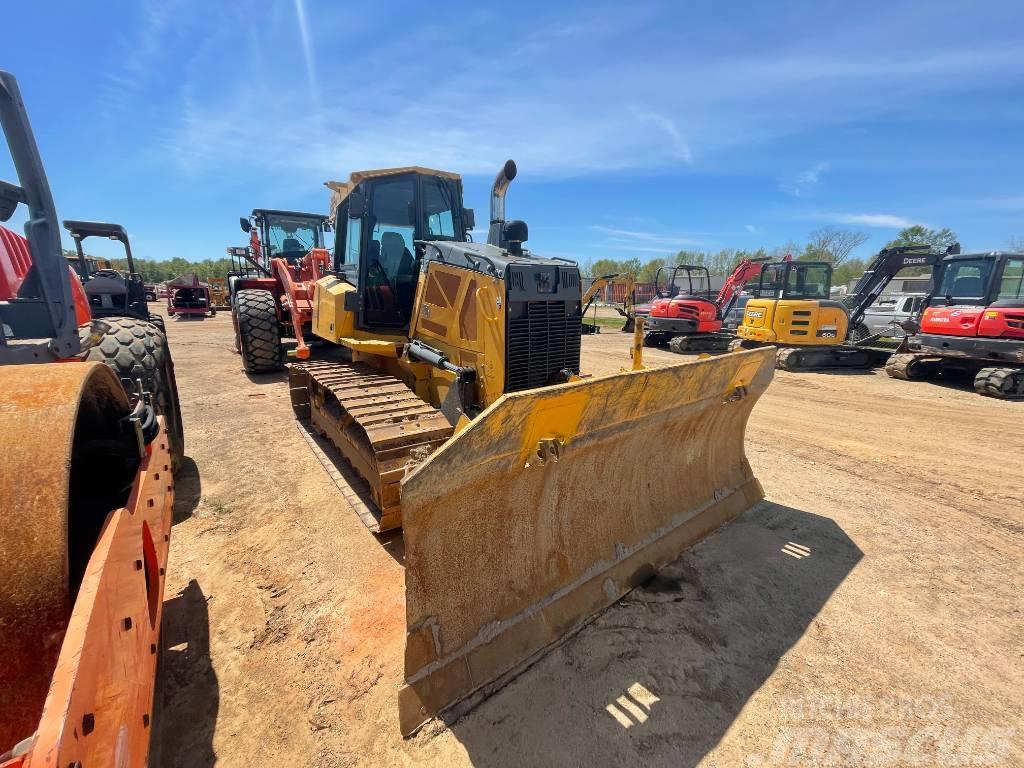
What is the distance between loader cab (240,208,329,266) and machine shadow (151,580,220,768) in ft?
33.8

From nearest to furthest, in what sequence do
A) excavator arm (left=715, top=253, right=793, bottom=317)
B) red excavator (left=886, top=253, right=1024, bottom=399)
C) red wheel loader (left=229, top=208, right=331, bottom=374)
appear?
red excavator (left=886, top=253, right=1024, bottom=399) < red wheel loader (left=229, top=208, right=331, bottom=374) < excavator arm (left=715, top=253, right=793, bottom=317)

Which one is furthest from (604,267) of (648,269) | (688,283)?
(688,283)

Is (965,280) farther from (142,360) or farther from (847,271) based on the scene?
(847,271)

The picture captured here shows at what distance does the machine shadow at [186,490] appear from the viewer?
13.3ft

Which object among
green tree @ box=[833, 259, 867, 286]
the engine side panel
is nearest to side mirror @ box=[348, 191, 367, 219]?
the engine side panel

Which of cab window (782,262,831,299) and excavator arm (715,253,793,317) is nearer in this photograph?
cab window (782,262,831,299)

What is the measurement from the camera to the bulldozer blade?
7.35 ft

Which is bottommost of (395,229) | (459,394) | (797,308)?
(459,394)

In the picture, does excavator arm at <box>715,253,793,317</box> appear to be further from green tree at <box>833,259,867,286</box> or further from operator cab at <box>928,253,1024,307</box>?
green tree at <box>833,259,867,286</box>

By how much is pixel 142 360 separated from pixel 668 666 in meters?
4.46

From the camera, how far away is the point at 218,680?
245cm

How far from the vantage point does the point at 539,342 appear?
4.12 metres

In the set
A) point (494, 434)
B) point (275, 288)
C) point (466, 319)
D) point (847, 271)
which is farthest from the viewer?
point (847, 271)

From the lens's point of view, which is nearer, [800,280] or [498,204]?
[498,204]
